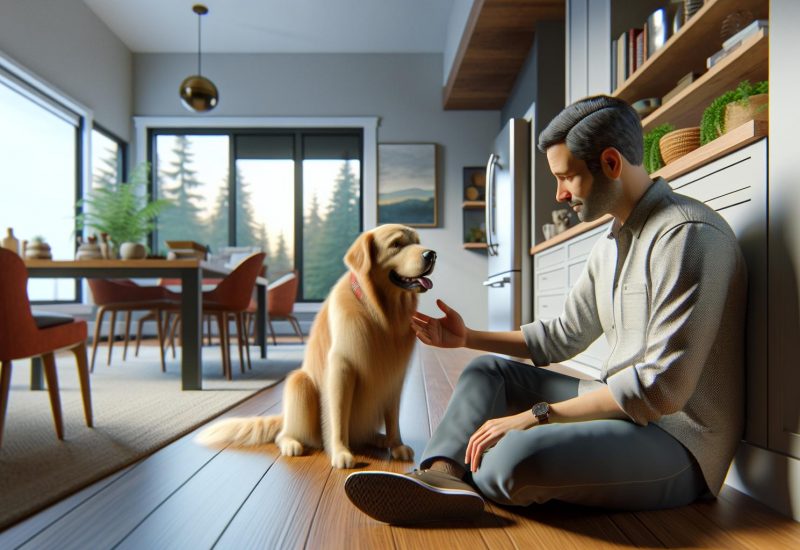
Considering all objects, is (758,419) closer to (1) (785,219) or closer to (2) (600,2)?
(1) (785,219)

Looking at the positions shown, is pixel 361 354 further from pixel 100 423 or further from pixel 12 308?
pixel 100 423

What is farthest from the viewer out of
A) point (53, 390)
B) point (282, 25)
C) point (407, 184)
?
point (407, 184)

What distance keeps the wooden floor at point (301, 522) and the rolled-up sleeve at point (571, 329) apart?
0.39m

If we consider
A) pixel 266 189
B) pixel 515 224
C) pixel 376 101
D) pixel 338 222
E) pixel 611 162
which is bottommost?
pixel 611 162

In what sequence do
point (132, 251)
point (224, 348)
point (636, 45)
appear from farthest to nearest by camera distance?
A: point (224, 348), point (132, 251), point (636, 45)

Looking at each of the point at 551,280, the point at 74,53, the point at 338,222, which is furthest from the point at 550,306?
the point at 74,53

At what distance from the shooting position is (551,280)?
401cm

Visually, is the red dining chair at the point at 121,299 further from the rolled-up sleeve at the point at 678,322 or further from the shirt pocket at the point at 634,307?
the rolled-up sleeve at the point at 678,322

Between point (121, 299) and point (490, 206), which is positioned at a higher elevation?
point (490, 206)

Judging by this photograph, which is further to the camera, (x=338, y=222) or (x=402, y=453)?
(x=338, y=222)

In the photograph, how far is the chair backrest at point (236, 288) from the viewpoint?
3.89 m

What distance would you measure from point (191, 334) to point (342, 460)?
188 centimetres

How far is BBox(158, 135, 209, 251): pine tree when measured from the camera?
25.6ft

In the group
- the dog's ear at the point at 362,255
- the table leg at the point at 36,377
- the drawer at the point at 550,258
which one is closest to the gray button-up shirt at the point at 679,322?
the dog's ear at the point at 362,255
